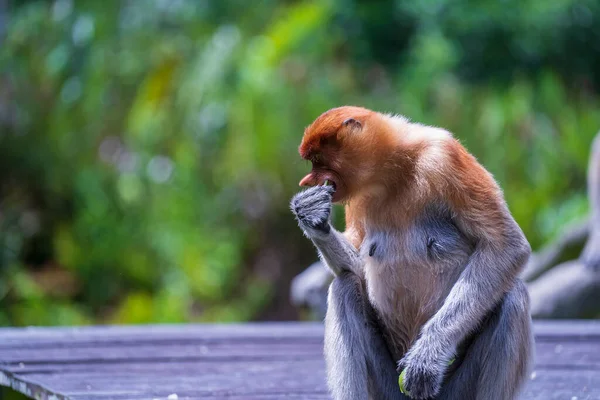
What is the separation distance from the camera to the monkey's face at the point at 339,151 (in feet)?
10.2

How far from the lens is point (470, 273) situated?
9.84 feet

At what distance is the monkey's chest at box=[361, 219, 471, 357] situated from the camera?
311cm

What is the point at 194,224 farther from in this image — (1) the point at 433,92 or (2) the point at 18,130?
(1) the point at 433,92

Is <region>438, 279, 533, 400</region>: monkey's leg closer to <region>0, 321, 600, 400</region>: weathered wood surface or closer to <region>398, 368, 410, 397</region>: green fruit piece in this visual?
<region>398, 368, 410, 397</region>: green fruit piece

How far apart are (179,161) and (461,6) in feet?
11.1

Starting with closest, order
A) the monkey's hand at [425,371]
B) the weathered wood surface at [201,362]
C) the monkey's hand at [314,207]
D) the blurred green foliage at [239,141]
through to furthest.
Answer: the monkey's hand at [425,371]
the monkey's hand at [314,207]
the weathered wood surface at [201,362]
the blurred green foliage at [239,141]

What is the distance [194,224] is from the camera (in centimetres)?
1016

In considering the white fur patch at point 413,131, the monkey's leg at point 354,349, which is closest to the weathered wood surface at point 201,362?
the monkey's leg at point 354,349

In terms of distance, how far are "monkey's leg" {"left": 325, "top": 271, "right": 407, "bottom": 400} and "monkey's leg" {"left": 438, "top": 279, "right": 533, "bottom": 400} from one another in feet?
0.94

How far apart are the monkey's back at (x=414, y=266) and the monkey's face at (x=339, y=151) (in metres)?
0.19

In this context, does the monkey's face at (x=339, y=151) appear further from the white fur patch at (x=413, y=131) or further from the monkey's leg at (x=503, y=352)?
the monkey's leg at (x=503, y=352)

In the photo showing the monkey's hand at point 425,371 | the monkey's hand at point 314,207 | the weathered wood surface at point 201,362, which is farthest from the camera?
the weathered wood surface at point 201,362

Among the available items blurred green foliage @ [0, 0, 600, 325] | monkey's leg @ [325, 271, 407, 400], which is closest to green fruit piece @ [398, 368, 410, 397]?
monkey's leg @ [325, 271, 407, 400]

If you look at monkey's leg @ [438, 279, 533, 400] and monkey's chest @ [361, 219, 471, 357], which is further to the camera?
monkey's chest @ [361, 219, 471, 357]
